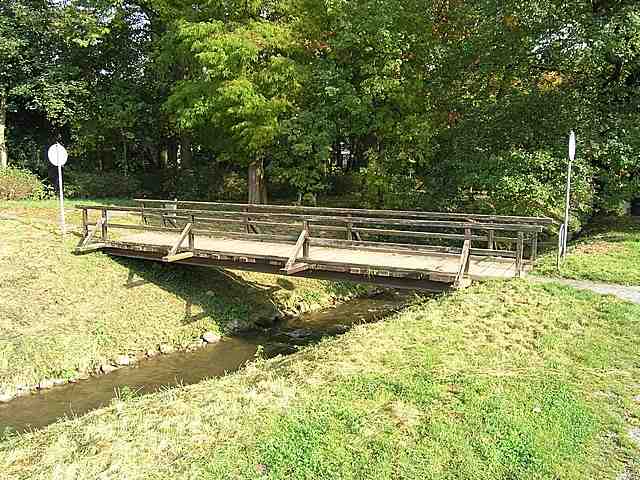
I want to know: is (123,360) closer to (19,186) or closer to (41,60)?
(19,186)

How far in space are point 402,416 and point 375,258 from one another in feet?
17.4

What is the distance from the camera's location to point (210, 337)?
11.3 metres

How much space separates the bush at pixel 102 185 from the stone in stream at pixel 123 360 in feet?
47.7

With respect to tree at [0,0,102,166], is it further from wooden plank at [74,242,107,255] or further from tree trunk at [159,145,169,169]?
wooden plank at [74,242,107,255]

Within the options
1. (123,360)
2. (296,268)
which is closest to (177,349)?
(123,360)

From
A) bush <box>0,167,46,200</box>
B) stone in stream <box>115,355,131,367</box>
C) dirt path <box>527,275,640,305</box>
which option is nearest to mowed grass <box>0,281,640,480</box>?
dirt path <box>527,275,640,305</box>

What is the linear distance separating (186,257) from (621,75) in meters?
13.4

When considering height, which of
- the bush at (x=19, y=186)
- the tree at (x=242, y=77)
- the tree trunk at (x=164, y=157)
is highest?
the tree at (x=242, y=77)

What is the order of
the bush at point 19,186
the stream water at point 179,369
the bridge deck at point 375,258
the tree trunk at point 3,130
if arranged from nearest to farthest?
1. the stream water at point 179,369
2. the bridge deck at point 375,258
3. the bush at point 19,186
4. the tree trunk at point 3,130

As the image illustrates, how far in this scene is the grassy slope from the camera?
9711 millimetres

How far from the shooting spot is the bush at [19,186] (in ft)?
64.0

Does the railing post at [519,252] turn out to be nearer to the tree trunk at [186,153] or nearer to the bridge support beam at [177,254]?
the bridge support beam at [177,254]

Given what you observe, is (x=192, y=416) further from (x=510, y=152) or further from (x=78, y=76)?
(x=78, y=76)

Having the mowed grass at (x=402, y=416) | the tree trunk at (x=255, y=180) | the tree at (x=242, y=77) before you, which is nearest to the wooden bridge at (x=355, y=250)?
the mowed grass at (x=402, y=416)
